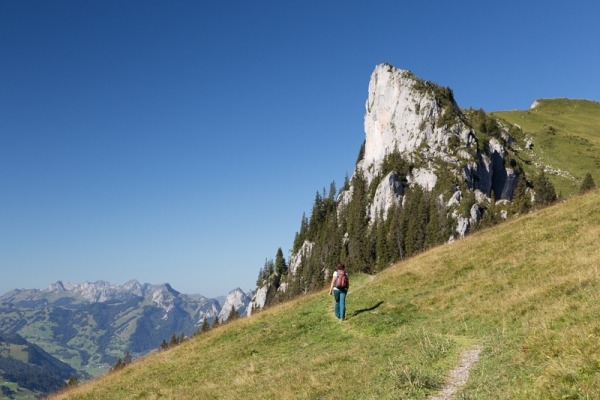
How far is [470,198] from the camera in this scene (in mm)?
137625

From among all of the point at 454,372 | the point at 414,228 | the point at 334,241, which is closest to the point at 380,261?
the point at 414,228

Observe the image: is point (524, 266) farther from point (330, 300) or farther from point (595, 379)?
point (595, 379)

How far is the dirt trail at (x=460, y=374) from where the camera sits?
891 cm

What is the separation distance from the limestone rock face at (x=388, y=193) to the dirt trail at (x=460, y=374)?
Answer: 15317 cm

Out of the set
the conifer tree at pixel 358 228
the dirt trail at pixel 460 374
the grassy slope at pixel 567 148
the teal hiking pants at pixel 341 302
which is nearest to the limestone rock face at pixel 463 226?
the conifer tree at pixel 358 228

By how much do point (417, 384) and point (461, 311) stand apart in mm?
8511

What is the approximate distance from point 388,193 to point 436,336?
509 feet

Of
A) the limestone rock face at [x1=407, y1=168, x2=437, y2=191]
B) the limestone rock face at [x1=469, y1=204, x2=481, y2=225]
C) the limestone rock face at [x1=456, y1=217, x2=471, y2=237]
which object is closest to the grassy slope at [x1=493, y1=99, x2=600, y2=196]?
the limestone rock face at [x1=469, y1=204, x2=481, y2=225]

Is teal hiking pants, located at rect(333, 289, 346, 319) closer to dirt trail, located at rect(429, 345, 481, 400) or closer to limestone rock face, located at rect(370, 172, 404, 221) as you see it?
dirt trail, located at rect(429, 345, 481, 400)

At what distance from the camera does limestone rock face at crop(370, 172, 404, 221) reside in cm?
16388

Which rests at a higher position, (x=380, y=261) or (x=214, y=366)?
(x=380, y=261)

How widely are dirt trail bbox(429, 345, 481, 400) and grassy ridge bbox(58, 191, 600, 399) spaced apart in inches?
9.6

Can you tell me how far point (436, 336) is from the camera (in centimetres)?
1404

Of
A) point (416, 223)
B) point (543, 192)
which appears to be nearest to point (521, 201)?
point (543, 192)
